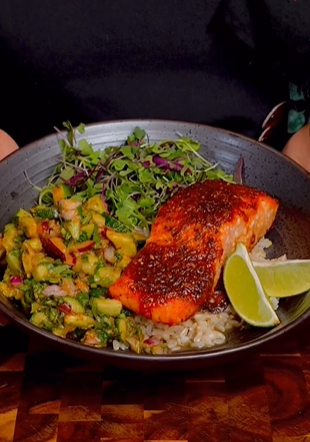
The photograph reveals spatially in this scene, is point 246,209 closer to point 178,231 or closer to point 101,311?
point 178,231

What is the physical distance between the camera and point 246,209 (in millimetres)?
1945

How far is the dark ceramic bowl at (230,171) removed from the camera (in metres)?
1.72

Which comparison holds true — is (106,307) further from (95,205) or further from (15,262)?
(95,205)

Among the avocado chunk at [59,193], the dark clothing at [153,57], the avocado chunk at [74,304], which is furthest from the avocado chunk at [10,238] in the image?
the dark clothing at [153,57]

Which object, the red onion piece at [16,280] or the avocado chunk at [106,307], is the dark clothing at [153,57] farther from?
the avocado chunk at [106,307]

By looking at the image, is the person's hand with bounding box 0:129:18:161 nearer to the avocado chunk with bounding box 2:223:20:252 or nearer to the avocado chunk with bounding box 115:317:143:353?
the avocado chunk with bounding box 2:223:20:252

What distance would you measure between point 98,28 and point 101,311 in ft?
3.76

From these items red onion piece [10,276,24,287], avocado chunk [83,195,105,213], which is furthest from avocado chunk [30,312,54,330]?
avocado chunk [83,195,105,213]

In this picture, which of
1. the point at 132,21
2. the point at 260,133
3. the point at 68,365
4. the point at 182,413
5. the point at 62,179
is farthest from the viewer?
the point at 260,133

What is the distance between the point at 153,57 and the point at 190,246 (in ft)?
3.01

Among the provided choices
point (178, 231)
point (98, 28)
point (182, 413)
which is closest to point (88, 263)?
point (178, 231)

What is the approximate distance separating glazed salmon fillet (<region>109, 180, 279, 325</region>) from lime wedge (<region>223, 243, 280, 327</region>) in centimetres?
4

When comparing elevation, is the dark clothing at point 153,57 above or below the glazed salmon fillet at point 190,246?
above

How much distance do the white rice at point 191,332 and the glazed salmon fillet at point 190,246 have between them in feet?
0.14
